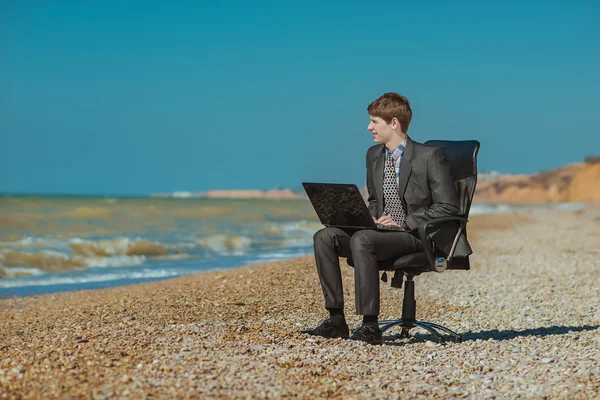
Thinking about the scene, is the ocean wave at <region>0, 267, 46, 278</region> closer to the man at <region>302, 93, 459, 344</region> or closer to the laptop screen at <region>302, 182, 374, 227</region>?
the man at <region>302, 93, 459, 344</region>

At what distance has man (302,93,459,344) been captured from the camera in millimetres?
5336

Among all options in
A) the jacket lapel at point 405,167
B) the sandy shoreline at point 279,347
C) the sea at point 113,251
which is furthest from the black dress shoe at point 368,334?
the sea at point 113,251

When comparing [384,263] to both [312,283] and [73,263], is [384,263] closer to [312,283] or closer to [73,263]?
[312,283]

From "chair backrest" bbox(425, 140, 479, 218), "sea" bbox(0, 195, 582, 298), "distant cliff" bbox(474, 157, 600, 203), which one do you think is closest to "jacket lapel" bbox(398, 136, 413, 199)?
"chair backrest" bbox(425, 140, 479, 218)

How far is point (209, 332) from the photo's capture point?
18.0ft

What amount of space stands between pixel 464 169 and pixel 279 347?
2018 millimetres

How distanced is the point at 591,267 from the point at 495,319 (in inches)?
213

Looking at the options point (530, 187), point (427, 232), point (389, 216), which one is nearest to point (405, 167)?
point (389, 216)

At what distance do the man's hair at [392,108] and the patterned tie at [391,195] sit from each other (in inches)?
12.0

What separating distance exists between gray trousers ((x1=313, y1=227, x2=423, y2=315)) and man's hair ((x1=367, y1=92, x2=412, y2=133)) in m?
0.86

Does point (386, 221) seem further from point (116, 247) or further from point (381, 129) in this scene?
point (116, 247)

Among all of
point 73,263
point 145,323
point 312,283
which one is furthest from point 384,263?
point 73,263

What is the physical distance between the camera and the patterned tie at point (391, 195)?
18.4 ft

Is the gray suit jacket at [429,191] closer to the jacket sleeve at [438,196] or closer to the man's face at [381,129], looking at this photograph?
the jacket sleeve at [438,196]
